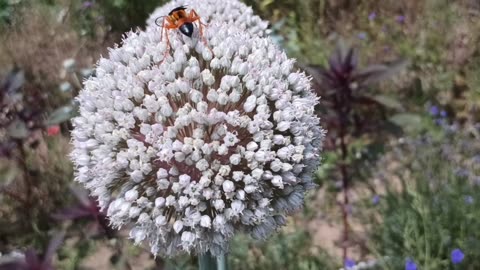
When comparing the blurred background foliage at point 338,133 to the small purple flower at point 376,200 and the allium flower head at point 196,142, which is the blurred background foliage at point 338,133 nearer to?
the small purple flower at point 376,200

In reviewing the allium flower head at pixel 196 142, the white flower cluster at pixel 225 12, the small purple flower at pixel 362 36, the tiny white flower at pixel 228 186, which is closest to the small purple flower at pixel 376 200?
the white flower cluster at pixel 225 12

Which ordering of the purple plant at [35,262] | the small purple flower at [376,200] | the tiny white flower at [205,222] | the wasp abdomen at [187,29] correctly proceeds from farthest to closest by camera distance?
the small purple flower at [376,200]
the purple plant at [35,262]
the wasp abdomen at [187,29]
the tiny white flower at [205,222]

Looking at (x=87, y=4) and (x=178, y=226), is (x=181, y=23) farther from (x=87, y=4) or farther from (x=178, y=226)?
(x=87, y=4)

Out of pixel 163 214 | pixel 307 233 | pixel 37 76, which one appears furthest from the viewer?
pixel 37 76

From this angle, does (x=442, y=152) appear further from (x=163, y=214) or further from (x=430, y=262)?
(x=163, y=214)

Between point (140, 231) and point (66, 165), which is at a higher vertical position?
point (66, 165)

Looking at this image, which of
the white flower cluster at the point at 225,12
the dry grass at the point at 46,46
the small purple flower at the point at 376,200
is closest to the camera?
the white flower cluster at the point at 225,12

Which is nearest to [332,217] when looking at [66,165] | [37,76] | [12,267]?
[66,165]

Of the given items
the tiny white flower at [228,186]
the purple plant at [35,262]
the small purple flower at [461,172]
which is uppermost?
the small purple flower at [461,172]
